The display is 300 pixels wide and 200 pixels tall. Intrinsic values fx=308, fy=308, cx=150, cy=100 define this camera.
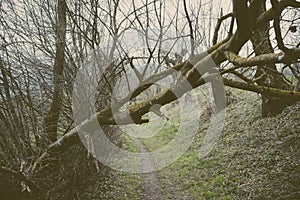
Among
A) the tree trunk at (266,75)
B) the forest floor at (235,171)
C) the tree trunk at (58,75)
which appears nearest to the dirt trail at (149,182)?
the forest floor at (235,171)

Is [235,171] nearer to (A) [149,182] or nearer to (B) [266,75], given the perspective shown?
(A) [149,182]

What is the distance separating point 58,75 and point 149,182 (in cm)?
305

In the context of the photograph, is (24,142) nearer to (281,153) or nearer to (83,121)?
(83,121)

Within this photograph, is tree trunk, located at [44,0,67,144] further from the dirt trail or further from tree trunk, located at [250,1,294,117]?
tree trunk, located at [250,1,294,117]

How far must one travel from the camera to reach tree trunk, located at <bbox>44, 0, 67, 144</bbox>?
497 centimetres

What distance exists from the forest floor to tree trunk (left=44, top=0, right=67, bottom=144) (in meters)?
1.55

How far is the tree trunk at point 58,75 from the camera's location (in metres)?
4.97

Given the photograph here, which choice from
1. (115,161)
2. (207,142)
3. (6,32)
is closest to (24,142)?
(6,32)

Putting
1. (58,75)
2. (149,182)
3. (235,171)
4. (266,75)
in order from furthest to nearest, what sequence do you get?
(149,182) < (235,171) < (266,75) < (58,75)

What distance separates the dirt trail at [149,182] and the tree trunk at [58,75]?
82.2 inches

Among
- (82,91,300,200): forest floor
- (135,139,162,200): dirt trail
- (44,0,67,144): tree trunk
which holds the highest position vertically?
(44,0,67,144): tree trunk

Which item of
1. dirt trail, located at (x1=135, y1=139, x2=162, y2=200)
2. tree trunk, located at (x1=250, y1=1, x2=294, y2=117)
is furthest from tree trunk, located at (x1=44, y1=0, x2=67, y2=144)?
tree trunk, located at (x1=250, y1=1, x2=294, y2=117)

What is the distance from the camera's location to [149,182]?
663 cm

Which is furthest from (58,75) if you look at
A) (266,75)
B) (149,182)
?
(266,75)
